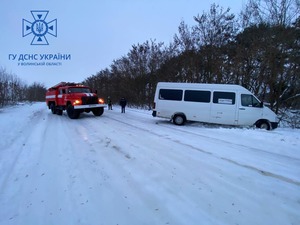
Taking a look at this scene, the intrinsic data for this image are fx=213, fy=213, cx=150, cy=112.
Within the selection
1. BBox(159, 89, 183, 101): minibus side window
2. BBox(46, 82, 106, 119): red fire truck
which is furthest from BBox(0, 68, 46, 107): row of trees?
BBox(159, 89, 183, 101): minibus side window

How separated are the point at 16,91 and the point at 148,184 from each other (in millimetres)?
51536

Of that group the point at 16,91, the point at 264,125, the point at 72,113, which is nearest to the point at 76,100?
the point at 72,113

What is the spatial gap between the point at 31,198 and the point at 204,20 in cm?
2042

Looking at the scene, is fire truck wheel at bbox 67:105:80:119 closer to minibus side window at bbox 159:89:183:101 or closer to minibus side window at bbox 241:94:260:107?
minibus side window at bbox 159:89:183:101

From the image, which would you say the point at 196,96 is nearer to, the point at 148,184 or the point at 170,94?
the point at 170,94

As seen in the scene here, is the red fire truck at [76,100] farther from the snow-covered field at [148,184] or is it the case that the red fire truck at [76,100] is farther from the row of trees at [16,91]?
the row of trees at [16,91]

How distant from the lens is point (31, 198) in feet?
12.5

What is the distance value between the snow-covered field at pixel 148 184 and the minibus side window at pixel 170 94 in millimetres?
6075

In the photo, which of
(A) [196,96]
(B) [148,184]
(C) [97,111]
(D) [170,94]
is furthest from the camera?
(C) [97,111]

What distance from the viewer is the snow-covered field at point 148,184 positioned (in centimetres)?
327

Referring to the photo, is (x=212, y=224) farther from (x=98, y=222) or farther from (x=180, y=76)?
(x=180, y=76)

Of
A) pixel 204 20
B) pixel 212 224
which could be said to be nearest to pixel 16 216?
pixel 212 224

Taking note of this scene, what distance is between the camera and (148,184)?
4309mm

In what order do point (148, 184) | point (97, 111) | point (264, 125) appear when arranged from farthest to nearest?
point (97, 111)
point (264, 125)
point (148, 184)
